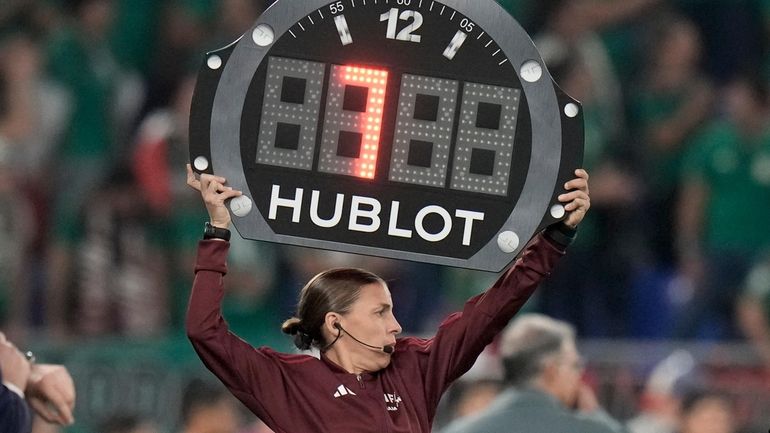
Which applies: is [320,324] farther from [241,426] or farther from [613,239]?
[613,239]

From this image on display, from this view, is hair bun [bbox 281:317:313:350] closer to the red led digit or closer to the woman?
the woman

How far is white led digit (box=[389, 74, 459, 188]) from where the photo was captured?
3.71 metres

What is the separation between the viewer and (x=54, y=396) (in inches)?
159

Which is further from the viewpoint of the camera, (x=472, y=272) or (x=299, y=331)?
(x=472, y=272)

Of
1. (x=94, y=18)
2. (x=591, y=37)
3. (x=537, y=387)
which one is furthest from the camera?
(x=94, y=18)

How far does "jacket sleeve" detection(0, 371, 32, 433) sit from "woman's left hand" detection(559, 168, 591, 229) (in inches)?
Result: 53.5

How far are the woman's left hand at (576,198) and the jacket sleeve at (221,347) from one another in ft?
2.48

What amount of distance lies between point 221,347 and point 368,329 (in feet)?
1.22

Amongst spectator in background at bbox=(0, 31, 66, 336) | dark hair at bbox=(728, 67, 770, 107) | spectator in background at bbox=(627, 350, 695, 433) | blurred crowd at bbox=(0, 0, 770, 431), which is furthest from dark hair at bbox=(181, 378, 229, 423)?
dark hair at bbox=(728, 67, 770, 107)

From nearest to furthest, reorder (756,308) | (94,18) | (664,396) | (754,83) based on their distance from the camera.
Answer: (664,396) < (756,308) < (754,83) < (94,18)

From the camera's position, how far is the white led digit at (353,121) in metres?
3.71

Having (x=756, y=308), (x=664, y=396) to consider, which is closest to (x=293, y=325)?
(x=664, y=396)

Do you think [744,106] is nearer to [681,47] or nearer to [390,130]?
[681,47]

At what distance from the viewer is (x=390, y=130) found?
12.2 ft
